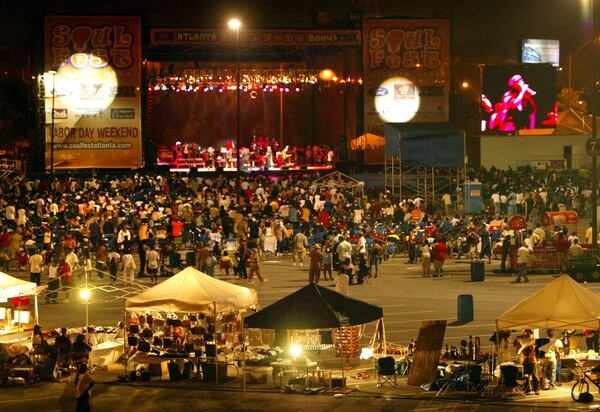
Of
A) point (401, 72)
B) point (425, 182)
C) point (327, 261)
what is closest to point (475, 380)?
point (327, 261)

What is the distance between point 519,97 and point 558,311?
128 feet

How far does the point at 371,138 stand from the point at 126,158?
11.4 meters

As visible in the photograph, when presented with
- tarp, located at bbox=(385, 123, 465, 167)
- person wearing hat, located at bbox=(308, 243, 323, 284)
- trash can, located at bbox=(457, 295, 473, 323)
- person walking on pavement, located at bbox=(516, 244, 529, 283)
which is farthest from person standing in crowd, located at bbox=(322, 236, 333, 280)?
tarp, located at bbox=(385, 123, 465, 167)

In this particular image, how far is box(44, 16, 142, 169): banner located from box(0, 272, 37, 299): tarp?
103 ft

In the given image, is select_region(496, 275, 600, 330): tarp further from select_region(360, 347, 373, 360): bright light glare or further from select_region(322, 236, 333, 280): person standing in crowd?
select_region(322, 236, 333, 280): person standing in crowd

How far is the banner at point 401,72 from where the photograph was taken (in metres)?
57.7

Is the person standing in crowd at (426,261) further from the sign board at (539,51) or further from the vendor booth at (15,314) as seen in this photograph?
the sign board at (539,51)

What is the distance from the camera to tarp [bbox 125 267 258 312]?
22.5 meters

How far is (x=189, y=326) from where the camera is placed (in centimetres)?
2377

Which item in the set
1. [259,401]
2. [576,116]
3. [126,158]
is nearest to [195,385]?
[259,401]

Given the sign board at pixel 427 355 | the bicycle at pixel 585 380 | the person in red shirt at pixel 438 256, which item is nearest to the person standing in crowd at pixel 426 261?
the person in red shirt at pixel 438 256

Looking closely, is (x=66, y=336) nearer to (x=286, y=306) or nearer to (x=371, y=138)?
(x=286, y=306)

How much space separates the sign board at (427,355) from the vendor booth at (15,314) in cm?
813

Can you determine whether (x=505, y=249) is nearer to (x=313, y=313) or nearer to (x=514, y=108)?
(x=313, y=313)
